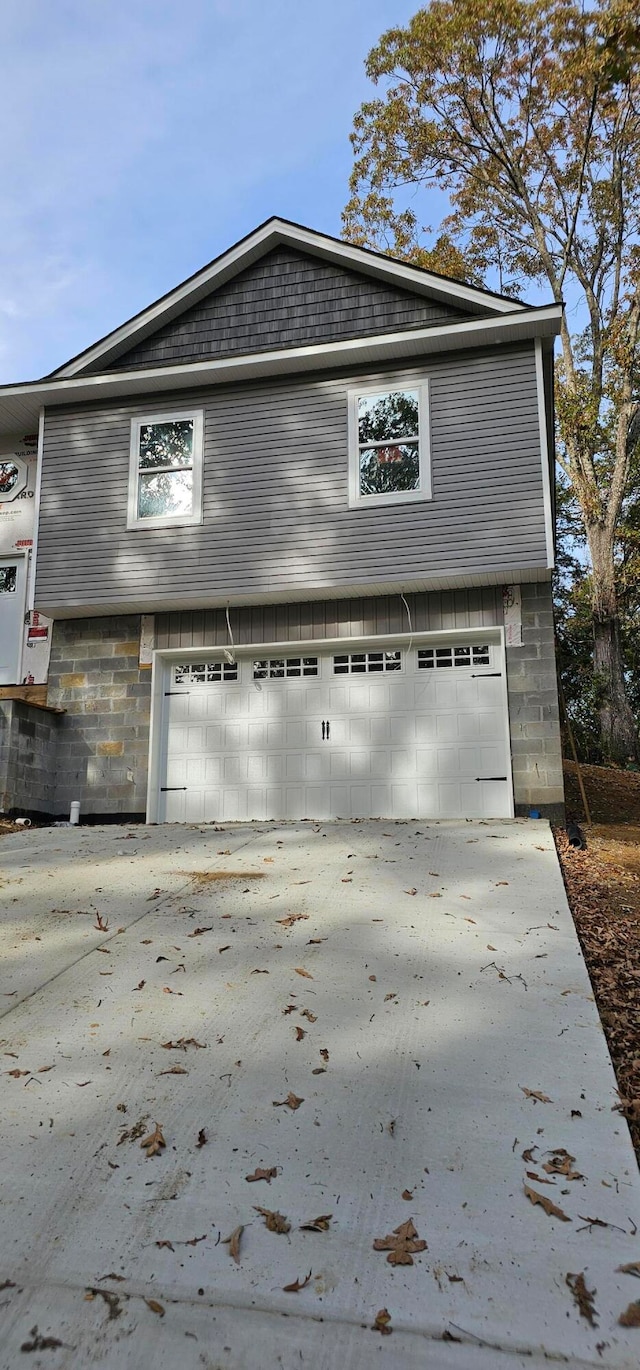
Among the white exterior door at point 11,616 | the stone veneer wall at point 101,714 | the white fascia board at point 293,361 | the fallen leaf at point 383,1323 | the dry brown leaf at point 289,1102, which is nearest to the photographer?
the fallen leaf at point 383,1323

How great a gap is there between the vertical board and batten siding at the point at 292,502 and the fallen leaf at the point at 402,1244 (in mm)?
7631

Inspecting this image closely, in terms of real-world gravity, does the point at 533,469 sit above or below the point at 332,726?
above

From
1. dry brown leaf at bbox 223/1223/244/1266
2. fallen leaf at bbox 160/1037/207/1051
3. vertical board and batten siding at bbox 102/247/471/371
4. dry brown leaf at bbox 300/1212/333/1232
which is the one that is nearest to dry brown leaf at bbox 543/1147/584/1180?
dry brown leaf at bbox 300/1212/333/1232

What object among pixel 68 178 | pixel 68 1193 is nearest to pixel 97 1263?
pixel 68 1193

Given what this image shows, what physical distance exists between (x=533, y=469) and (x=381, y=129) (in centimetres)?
1397

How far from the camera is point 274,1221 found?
8.31 feet

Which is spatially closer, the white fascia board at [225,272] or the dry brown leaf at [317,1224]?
the dry brown leaf at [317,1224]

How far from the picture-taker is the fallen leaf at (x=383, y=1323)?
7.07 feet

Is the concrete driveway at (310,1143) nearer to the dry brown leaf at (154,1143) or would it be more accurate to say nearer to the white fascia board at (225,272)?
the dry brown leaf at (154,1143)

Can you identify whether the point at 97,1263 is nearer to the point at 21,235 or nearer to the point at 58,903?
the point at 58,903

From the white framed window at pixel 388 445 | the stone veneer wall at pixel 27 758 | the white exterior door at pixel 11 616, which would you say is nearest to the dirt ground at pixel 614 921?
the white framed window at pixel 388 445

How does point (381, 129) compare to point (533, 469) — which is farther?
point (381, 129)

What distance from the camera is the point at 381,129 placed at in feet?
62.3

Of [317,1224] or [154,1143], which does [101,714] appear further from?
[317,1224]
